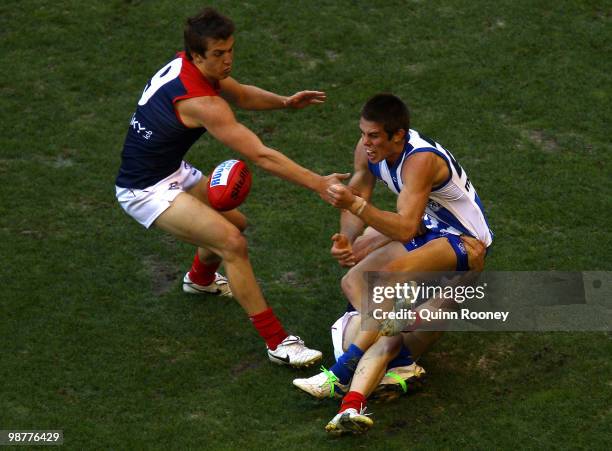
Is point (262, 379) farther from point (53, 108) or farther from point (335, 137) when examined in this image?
point (53, 108)

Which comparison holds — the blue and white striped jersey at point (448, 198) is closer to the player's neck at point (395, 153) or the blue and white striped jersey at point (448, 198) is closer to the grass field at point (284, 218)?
the player's neck at point (395, 153)

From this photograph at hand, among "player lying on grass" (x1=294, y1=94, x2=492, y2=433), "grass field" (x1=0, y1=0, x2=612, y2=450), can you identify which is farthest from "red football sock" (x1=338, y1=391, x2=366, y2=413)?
"grass field" (x1=0, y1=0, x2=612, y2=450)

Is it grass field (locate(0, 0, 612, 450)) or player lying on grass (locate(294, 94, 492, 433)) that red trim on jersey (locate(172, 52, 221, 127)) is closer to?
player lying on grass (locate(294, 94, 492, 433))

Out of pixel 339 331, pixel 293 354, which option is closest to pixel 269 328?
pixel 293 354

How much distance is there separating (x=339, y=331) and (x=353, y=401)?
0.86m

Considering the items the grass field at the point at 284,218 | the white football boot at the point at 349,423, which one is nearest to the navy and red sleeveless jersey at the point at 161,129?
the grass field at the point at 284,218

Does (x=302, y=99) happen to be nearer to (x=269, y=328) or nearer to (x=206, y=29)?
(x=206, y=29)

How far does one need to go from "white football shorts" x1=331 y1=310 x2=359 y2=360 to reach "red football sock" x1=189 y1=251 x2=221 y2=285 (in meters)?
1.19

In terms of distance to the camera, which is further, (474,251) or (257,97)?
(257,97)

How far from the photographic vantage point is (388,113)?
720 cm

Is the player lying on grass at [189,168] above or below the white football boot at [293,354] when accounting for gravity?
above

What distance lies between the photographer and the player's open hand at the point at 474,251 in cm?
750

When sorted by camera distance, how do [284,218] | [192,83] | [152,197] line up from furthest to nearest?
[284,218] → [152,197] → [192,83]

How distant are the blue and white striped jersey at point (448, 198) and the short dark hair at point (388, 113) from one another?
19 centimetres
